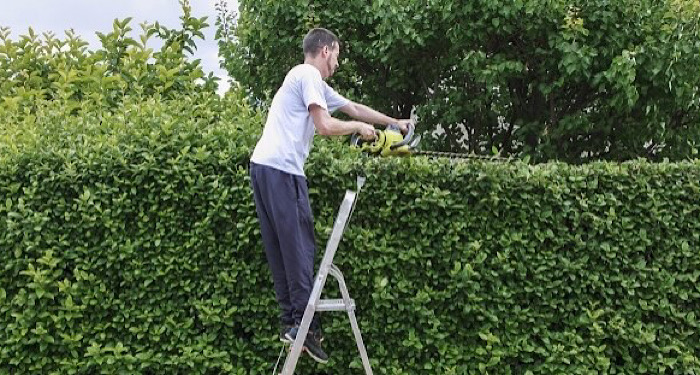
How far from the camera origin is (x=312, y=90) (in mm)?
→ 3938

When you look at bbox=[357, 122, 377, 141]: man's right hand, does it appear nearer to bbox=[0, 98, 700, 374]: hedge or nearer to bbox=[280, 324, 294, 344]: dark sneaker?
bbox=[0, 98, 700, 374]: hedge

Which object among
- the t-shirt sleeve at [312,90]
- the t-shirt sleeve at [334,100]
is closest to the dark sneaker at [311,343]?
the t-shirt sleeve at [312,90]

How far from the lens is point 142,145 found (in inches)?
183

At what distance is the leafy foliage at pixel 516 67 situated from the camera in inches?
242

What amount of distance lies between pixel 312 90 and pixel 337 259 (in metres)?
1.11

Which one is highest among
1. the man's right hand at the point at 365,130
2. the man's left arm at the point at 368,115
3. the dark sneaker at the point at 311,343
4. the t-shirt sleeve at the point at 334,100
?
the t-shirt sleeve at the point at 334,100

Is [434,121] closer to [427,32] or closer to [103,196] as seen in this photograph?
[427,32]

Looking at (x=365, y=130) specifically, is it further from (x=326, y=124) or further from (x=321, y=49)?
(x=321, y=49)

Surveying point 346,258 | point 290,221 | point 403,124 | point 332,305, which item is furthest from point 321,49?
point 332,305

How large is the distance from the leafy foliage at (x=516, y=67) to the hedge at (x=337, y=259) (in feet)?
5.66

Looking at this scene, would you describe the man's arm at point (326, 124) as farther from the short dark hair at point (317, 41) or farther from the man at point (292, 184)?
the short dark hair at point (317, 41)

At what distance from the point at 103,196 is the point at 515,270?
99.9 inches

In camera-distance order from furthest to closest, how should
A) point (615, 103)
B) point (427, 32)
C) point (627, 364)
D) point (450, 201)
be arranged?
point (427, 32)
point (615, 103)
point (627, 364)
point (450, 201)

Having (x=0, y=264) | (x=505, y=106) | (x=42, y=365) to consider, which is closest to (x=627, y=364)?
(x=505, y=106)
